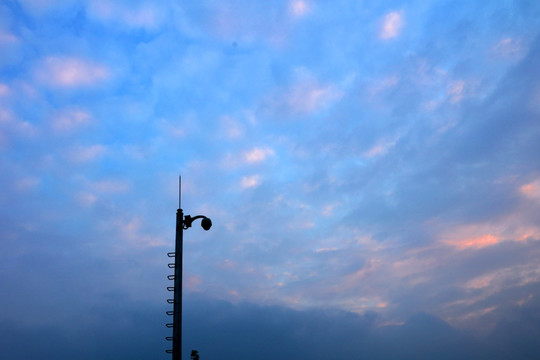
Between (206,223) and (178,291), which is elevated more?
(206,223)

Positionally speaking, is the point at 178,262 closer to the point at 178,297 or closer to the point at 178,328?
Result: the point at 178,297

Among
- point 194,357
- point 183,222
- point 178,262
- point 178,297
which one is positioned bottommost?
point 194,357

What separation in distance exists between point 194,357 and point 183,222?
24.5ft

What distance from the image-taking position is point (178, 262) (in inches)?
969

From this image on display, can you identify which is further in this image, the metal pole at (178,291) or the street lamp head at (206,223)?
the street lamp head at (206,223)

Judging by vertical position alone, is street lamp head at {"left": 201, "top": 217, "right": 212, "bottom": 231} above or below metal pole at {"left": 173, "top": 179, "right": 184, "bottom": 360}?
above

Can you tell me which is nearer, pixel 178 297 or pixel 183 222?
pixel 178 297

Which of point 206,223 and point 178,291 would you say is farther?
point 206,223

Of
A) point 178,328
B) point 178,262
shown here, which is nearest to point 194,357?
point 178,328

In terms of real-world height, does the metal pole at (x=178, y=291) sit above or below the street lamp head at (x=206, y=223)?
below

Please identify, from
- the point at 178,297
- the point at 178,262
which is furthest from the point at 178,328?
the point at 178,262

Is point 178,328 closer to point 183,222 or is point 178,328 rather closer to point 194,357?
point 194,357

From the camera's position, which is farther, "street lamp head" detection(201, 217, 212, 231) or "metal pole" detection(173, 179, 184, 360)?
"street lamp head" detection(201, 217, 212, 231)

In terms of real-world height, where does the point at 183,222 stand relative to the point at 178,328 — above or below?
above
